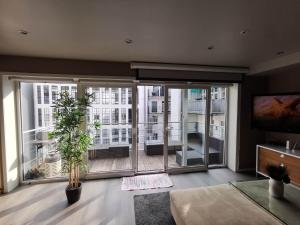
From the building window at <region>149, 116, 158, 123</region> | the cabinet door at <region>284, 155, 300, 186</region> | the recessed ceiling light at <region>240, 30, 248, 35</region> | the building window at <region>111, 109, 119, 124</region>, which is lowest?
the cabinet door at <region>284, 155, 300, 186</region>

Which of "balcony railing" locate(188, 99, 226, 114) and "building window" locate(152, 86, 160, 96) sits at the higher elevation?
"building window" locate(152, 86, 160, 96)

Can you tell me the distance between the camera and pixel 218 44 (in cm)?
231

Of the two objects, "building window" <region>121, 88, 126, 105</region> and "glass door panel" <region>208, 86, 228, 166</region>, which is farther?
"glass door panel" <region>208, 86, 228, 166</region>

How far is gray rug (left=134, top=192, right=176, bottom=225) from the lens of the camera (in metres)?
2.15

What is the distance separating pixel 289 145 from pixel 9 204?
4.69 metres

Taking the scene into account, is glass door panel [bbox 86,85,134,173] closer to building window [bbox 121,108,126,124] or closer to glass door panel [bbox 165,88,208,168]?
building window [bbox 121,108,126,124]

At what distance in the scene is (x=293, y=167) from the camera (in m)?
2.75

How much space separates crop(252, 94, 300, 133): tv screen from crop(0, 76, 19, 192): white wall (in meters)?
4.50

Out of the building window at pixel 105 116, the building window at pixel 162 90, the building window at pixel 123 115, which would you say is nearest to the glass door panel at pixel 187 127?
the building window at pixel 162 90

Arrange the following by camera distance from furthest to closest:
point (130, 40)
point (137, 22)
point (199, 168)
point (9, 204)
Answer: point (199, 168) → point (9, 204) → point (130, 40) → point (137, 22)

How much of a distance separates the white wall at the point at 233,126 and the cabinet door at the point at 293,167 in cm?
100

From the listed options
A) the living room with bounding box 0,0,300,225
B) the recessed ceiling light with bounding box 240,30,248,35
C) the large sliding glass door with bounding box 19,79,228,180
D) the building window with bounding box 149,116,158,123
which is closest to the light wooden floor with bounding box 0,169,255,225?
the living room with bounding box 0,0,300,225

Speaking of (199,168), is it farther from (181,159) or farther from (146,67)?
(146,67)

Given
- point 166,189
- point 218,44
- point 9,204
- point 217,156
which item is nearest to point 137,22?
point 218,44
